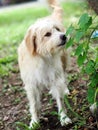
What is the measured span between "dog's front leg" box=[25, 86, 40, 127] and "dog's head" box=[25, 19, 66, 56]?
55 centimetres

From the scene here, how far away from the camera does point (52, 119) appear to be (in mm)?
5273

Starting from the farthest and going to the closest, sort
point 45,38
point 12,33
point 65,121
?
point 12,33, point 65,121, point 45,38

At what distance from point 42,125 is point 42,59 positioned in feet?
2.77

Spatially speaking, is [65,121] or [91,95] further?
[65,121]

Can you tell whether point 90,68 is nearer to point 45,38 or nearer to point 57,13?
point 45,38

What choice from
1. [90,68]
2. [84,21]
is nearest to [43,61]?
[90,68]

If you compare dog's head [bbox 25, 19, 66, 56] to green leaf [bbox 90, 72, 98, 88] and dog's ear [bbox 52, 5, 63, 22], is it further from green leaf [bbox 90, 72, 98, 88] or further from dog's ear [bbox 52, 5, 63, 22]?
dog's ear [bbox 52, 5, 63, 22]

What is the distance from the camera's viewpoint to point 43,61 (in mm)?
5047

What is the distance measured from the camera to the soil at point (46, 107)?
4992mm

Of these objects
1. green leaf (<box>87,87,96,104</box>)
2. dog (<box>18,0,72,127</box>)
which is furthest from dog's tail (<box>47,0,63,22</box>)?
green leaf (<box>87,87,96,104</box>)

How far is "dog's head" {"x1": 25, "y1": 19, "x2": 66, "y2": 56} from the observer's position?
→ 4.75 metres

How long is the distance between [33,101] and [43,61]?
0.61 metres

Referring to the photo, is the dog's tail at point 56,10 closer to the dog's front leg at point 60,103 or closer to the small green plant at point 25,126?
the dog's front leg at point 60,103

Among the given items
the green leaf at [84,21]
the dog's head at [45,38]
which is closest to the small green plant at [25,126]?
the dog's head at [45,38]
